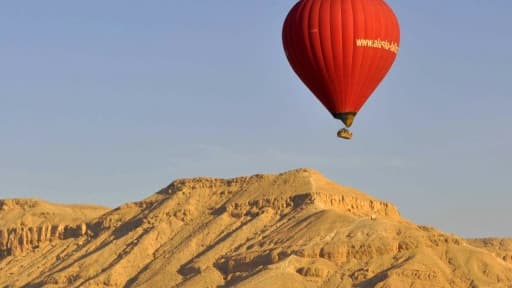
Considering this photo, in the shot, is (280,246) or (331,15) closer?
(331,15)

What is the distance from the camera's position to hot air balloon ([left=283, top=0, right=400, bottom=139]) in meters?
99.5

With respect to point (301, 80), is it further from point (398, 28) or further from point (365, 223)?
point (365, 223)

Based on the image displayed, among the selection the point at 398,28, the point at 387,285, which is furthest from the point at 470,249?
the point at 398,28

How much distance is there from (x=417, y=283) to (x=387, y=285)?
3.82 m

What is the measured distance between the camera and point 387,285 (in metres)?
164

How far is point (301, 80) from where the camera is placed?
334 ft

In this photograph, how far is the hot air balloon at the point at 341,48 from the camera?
326 ft

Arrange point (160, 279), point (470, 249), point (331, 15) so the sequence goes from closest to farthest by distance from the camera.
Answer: point (331, 15)
point (470, 249)
point (160, 279)

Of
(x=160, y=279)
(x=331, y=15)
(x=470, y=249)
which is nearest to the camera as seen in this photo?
(x=331, y=15)

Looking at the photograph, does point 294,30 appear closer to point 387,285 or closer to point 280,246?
point 387,285

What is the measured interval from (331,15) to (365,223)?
281 feet

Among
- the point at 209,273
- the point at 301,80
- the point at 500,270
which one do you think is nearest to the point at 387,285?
the point at 500,270

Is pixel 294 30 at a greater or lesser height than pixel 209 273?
greater

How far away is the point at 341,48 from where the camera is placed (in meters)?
99.6
